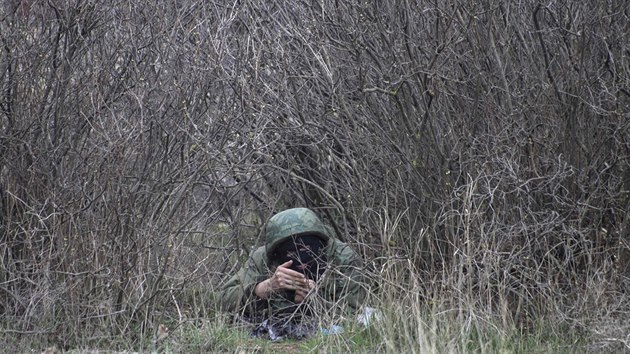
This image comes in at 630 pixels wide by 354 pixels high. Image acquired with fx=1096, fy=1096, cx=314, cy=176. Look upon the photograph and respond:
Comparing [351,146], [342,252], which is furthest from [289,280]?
[351,146]

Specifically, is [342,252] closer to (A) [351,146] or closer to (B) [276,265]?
(B) [276,265]

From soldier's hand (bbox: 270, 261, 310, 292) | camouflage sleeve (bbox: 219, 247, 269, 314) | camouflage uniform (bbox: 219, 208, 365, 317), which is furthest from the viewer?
camouflage sleeve (bbox: 219, 247, 269, 314)

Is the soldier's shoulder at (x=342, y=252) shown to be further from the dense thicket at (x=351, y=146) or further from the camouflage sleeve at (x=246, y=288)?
the camouflage sleeve at (x=246, y=288)

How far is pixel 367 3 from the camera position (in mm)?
7629

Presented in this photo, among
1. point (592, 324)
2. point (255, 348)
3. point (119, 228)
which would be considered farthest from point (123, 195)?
point (592, 324)

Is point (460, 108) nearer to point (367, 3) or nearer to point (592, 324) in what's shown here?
point (367, 3)

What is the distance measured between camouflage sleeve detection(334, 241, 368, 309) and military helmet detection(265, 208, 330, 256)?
162 millimetres

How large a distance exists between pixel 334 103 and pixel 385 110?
1.23 feet

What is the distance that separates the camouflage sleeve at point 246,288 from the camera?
22.6 feet

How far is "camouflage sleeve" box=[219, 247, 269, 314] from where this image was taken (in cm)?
690

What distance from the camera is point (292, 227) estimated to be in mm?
6801

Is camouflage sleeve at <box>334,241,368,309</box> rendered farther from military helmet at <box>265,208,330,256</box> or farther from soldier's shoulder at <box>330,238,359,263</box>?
military helmet at <box>265,208,330,256</box>

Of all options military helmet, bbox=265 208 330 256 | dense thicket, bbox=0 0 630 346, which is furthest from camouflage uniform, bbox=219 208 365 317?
dense thicket, bbox=0 0 630 346

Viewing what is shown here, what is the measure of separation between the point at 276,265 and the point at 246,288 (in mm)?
244
